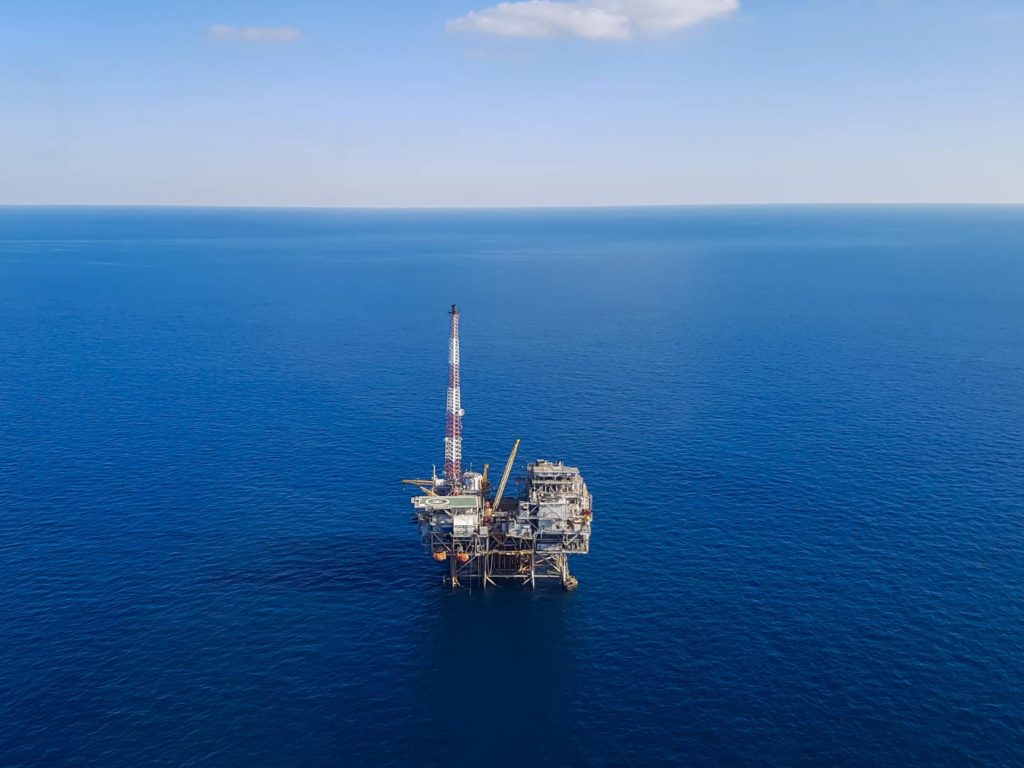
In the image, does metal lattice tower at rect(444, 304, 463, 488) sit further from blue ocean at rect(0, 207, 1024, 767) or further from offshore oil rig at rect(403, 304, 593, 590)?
blue ocean at rect(0, 207, 1024, 767)

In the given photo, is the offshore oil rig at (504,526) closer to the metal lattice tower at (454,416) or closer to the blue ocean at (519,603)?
the metal lattice tower at (454,416)

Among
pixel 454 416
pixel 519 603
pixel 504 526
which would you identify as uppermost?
pixel 454 416

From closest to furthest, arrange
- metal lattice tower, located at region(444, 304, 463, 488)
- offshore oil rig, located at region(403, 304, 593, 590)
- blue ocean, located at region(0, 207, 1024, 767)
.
Result: blue ocean, located at region(0, 207, 1024, 767)
offshore oil rig, located at region(403, 304, 593, 590)
metal lattice tower, located at region(444, 304, 463, 488)

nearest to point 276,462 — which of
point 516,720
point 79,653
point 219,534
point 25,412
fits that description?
point 219,534

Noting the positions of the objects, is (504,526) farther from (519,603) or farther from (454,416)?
(454,416)

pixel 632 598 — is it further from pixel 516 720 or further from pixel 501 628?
pixel 516 720

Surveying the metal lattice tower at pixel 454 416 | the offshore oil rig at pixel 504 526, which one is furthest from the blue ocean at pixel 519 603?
the metal lattice tower at pixel 454 416

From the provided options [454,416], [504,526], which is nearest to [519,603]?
[504,526]

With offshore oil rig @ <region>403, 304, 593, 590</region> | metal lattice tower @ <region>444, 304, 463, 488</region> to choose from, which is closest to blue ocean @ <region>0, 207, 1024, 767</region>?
offshore oil rig @ <region>403, 304, 593, 590</region>
